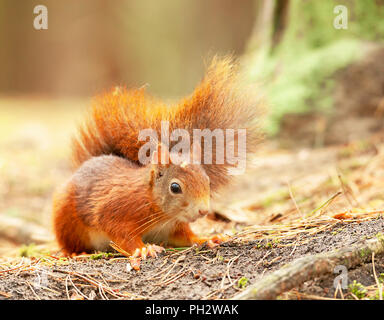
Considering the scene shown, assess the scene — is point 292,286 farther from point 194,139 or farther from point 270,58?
point 270,58

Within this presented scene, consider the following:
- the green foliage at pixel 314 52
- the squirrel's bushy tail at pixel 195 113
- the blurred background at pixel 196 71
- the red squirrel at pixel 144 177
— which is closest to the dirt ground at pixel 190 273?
the red squirrel at pixel 144 177

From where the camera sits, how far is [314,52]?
5895 mm

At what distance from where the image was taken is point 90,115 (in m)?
3.37

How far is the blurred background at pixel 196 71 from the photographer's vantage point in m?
5.55

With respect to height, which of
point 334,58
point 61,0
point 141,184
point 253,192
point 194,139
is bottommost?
point 253,192

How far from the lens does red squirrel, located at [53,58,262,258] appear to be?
8.52 ft

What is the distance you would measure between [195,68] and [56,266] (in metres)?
14.7

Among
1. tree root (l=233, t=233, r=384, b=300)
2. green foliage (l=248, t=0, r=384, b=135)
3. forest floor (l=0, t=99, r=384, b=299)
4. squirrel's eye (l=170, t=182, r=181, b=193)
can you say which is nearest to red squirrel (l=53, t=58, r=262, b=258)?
squirrel's eye (l=170, t=182, r=181, b=193)

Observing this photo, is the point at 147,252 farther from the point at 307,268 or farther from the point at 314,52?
the point at 314,52

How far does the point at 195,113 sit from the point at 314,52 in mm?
3596

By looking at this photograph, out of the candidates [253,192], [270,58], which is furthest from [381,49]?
[253,192]

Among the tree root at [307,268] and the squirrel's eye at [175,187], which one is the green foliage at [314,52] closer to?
the squirrel's eye at [175,187]

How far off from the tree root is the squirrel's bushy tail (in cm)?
116

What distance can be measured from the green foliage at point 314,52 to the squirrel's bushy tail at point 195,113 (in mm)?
2617
